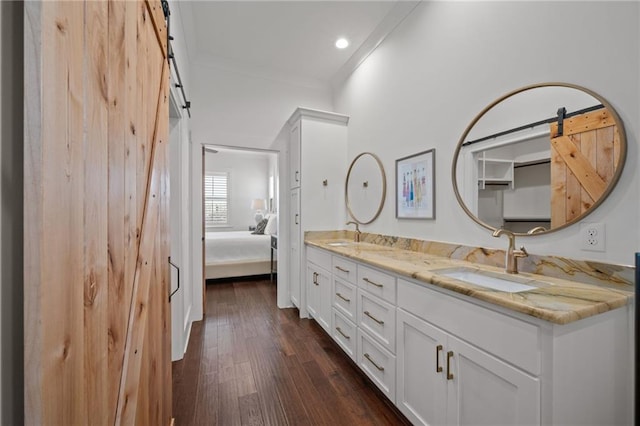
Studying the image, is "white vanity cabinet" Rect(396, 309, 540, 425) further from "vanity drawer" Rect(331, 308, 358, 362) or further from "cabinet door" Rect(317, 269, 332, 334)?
"cabinet door" Rect(317, 269, 332, 334)

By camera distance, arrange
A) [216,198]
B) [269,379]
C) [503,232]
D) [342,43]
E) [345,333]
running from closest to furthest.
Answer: [503,232]
[269,379]
[345,333]
[342,43]
[216,198]

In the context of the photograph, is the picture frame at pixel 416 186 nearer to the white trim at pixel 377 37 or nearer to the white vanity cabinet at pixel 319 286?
the white vanity cabinet at pixel 319 286

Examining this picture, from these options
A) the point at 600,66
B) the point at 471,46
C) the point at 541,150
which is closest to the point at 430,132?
the point at 471,46

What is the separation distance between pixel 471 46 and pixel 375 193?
1.44 metres

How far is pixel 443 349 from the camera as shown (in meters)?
1.30

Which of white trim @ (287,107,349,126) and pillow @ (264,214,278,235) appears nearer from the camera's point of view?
white trim @ (287,107,349,126)

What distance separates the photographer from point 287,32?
273cm

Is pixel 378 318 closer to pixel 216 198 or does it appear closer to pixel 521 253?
pixel 521 253

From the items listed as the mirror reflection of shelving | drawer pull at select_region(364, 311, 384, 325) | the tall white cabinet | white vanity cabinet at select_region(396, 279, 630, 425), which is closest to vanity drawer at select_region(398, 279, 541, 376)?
white vanity cabinet at select_region(396, 279, 630, 425)

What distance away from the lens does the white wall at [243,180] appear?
7172 mm

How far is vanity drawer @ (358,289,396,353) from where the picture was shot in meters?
1.67

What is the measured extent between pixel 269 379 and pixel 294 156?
2.32 m

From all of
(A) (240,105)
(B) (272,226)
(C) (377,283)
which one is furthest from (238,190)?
(C) (377,283)

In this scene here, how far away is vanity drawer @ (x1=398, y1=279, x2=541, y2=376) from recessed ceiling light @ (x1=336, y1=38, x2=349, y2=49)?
2588 millimetres
